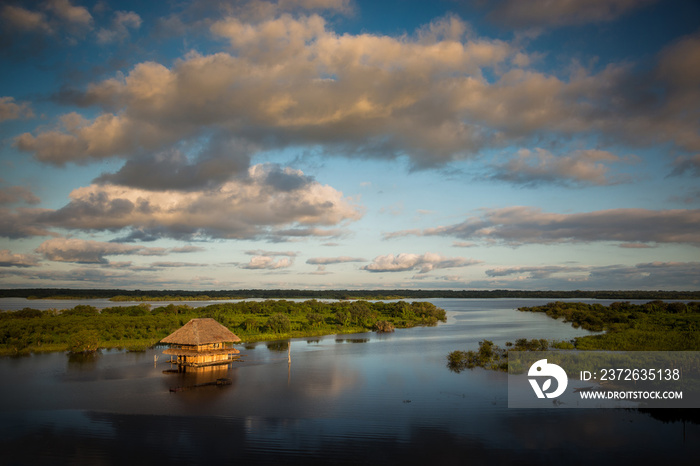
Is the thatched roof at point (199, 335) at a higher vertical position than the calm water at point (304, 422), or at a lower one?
higher

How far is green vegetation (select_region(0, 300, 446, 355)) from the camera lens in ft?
182

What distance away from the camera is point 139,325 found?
220 ft

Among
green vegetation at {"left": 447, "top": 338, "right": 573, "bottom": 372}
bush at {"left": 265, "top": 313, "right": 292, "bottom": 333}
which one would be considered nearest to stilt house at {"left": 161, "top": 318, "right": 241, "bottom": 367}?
green vegetation at {"left": 447, "top": 338, "right": 573, "bottom": 372}

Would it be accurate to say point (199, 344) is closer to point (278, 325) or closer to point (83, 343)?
point (83, 343)

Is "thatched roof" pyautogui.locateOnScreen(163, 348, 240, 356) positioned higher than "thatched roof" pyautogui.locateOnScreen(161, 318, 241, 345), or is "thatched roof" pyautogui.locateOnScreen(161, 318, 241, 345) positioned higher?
"thatched roof" pyautogui.locateOnScreen(161, 318, 241, 345)

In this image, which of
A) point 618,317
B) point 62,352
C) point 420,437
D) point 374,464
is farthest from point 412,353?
point 618,317

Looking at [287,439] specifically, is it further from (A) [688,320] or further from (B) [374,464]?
(A) [688,320]

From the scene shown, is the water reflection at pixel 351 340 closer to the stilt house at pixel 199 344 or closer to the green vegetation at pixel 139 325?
the green vegetation at pixel 139 325

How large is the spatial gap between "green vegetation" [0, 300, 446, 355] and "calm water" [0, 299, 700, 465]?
581 inches

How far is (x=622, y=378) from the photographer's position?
3500 cm

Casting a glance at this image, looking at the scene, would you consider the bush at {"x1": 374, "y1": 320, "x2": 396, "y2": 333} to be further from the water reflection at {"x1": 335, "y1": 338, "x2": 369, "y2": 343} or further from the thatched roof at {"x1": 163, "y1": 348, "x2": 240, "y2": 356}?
the thatched roof at {"x1": 163, "y1": 348, "x2": 240, "y2": 356}

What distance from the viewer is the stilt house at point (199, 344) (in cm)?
4297

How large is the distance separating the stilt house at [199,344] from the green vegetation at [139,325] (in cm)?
1675

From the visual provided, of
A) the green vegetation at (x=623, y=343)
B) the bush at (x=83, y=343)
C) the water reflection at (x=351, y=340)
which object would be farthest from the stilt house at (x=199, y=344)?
the water reflection at (x=351, y=340)
